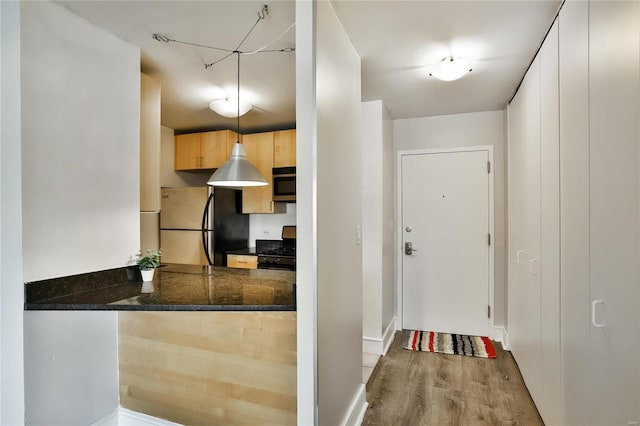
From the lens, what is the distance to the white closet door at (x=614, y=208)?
1086 mm

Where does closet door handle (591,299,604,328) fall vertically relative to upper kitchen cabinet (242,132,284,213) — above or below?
below

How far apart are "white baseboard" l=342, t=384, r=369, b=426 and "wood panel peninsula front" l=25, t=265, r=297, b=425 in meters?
0.48

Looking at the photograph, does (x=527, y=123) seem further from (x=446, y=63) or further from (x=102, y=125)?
(x=102, y=125)

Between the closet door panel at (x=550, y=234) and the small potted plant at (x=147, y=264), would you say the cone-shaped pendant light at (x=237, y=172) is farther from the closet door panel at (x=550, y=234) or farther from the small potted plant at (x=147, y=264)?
the closet door panel at (x=550, y=234)

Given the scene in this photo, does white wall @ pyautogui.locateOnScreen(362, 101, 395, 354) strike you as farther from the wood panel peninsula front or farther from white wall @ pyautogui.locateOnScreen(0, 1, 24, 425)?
white wall @ pyautogui.locateOnScreen(0, 1, 24, 425)

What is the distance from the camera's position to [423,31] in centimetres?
206

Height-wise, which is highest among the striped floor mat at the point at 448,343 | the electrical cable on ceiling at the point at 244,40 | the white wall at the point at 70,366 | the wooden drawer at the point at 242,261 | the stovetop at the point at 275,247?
the electrical cable on ceiling at the point at 244,40

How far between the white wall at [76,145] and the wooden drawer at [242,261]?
182 centimetres

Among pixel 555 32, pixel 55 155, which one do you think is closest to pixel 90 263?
pixel 55 155

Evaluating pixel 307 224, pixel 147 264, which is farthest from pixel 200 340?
pixel 307 224

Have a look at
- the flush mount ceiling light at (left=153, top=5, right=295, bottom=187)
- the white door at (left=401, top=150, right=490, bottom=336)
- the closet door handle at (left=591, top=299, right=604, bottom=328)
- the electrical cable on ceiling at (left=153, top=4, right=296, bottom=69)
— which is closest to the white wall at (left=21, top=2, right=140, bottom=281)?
the electrical cable on ceiling at (left=153, top=4, right=296, bottom=69)

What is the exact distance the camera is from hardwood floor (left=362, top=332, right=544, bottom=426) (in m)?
2.27

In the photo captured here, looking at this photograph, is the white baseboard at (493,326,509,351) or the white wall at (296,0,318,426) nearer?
the white wall at (296,0,318,426)

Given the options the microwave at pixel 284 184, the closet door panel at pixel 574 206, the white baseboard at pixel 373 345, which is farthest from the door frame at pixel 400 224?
the closet door panel at pixel 574 206
